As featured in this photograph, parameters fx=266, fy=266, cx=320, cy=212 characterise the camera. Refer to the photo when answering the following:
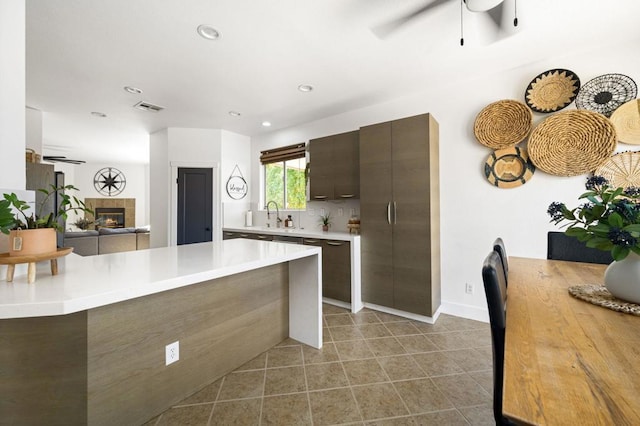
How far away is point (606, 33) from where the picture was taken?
213 centimetres

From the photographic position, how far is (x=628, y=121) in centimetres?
218

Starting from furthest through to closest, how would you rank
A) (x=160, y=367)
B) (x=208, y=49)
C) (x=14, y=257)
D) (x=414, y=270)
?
1. (x=414, y=270)
2. (x=208, y=49)
3. (x=160, y=367)
4. (x=14, y=257)

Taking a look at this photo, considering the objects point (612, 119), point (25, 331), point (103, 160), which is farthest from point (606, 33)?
point (103, 160)

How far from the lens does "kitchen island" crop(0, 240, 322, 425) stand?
117 cm

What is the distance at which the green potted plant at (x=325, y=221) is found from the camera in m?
3.88

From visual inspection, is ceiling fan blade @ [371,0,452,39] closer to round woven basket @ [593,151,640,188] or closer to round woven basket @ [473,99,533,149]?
round woven basket @ [473,99,533,149]

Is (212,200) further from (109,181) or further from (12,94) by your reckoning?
(109,181)

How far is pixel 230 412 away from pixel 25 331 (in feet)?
3.57

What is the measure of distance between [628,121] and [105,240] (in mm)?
7604

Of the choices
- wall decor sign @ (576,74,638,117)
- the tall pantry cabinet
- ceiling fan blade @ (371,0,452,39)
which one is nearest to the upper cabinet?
the tall pantry cabinet

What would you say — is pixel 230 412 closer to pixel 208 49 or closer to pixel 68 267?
pixel 68 267

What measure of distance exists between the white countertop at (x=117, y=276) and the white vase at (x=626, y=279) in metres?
1.66

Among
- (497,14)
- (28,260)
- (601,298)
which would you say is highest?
(497,14)

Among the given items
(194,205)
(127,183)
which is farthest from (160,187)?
(127,183)
